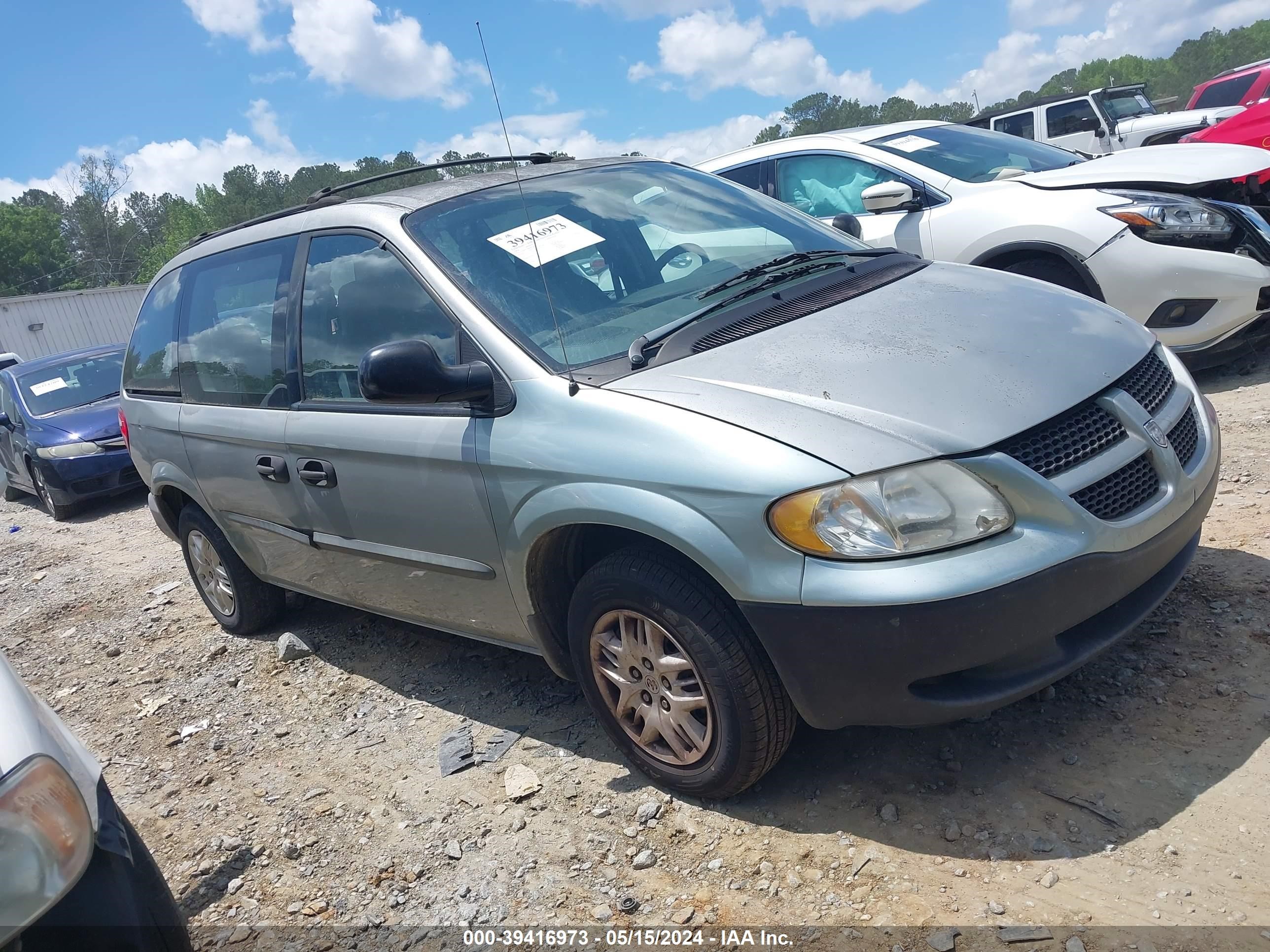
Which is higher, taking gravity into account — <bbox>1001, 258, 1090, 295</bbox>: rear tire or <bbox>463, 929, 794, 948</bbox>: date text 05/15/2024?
<bbox>1001, 258, 1090, 295</bbox>: rear tire

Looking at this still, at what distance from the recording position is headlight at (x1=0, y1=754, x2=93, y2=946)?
1694 millimetres

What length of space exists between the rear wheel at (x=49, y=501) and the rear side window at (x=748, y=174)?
280 inches

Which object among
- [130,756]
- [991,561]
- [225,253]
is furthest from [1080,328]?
[130,756]

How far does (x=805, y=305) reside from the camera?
3.02m

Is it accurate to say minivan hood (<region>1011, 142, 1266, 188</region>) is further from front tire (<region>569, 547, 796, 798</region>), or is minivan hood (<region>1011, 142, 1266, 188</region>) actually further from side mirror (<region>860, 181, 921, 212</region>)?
front tire (<region>569, 547, 796, 798</region>)

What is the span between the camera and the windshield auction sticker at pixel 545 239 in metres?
3.10

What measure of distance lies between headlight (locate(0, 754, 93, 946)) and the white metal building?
28788 mm

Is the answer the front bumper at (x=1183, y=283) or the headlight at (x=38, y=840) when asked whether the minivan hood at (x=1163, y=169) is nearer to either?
the front bumper at (x=1183, y=283)

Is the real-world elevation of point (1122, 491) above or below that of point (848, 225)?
below

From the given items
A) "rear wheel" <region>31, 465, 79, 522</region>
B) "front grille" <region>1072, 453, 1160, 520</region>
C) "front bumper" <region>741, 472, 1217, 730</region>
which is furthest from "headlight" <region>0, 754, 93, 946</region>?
"rear wheel" <region>31, 465, 79, 522</region>

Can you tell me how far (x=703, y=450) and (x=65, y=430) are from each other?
30.3 feet

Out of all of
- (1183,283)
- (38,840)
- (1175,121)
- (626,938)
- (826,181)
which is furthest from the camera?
(1175,121)

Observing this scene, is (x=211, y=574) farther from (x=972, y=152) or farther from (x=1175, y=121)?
(x=1175, y=121)

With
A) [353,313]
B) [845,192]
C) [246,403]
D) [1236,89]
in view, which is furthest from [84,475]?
[1236,89]
